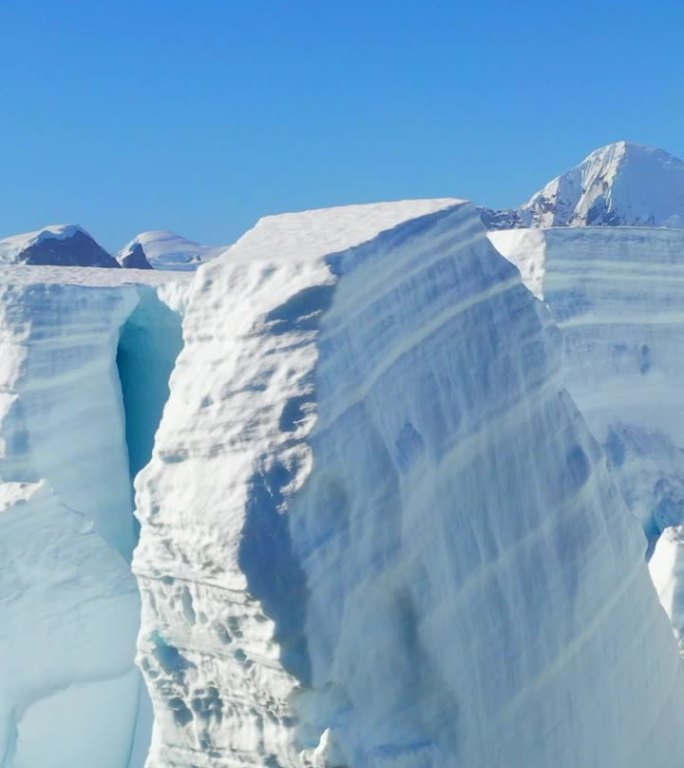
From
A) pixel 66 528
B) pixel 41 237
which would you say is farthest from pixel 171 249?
pixel 66 528

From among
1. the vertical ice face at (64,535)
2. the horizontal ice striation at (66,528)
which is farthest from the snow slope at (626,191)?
the vertical ice face at (64,535)

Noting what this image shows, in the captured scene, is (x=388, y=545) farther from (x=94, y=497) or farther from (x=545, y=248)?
(x=545, y=248)

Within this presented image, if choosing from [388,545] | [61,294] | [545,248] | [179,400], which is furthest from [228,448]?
[545,248]

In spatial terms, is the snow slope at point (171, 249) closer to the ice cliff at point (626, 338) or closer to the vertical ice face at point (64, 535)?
the ice cliff at point (626, 338)

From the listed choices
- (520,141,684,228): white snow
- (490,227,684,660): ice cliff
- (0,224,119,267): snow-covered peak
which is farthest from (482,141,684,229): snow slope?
(0,224,119,267): snow-covered peak

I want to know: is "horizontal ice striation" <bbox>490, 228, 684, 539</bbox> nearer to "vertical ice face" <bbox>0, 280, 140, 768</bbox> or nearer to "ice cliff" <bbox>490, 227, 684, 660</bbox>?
"ice cliff" <bbox>490, 227, 684, 660</bbox>

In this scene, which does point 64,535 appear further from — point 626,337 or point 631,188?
point 631,188
